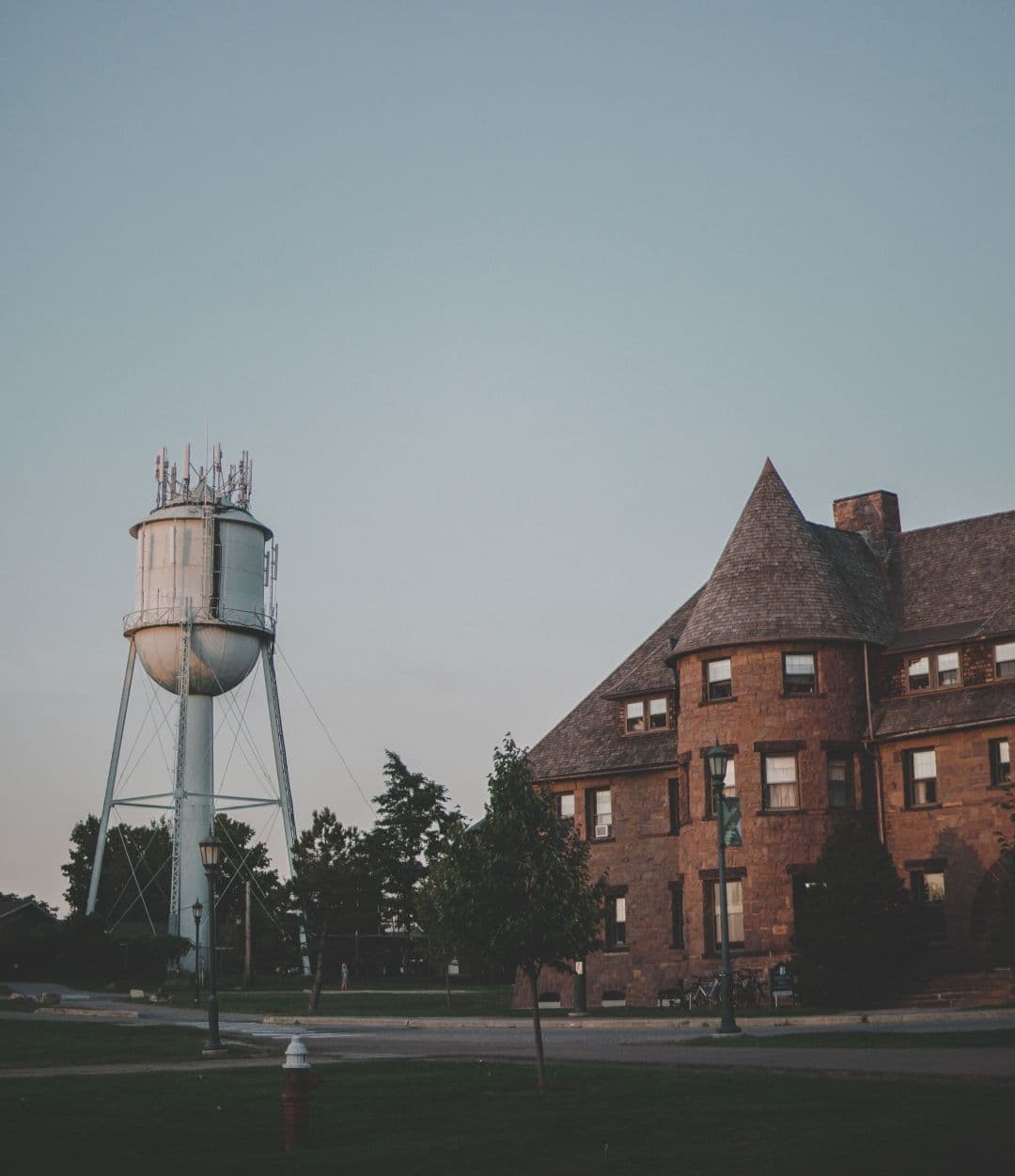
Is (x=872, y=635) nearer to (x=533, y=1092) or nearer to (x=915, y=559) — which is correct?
(x=915, y=559)

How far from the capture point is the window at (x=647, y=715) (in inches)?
2117

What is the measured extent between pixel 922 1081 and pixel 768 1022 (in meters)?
17.0

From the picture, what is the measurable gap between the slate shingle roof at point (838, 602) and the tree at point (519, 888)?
2453cm

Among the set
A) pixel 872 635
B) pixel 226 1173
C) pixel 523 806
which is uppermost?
pixel 872 635

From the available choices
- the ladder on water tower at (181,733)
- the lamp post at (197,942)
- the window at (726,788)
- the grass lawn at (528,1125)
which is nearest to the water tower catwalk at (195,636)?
the ladder on water tower at (181,733)

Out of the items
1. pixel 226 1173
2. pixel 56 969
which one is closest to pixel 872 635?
pixel 226 1173

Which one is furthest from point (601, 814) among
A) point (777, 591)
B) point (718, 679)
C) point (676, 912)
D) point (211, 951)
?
point (211, 951)

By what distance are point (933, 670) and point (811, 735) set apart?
421cm

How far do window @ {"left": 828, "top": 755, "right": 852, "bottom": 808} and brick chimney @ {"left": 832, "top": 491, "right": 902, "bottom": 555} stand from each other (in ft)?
30.5

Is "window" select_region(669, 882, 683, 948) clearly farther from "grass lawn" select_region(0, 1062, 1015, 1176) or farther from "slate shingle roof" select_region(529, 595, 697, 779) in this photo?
"grass lawn" select_region(0, 1062, 1015, 1176)

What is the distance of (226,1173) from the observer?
1599 cm

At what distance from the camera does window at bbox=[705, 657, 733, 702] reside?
4909 centimetres

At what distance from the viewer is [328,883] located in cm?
5422

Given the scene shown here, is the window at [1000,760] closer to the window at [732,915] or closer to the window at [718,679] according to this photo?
the window at [718,679]
